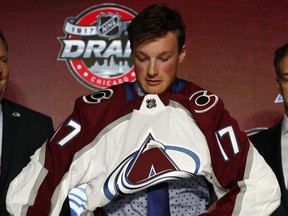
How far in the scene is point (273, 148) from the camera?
2.03 meters

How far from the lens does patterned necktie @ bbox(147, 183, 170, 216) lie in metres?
1.37

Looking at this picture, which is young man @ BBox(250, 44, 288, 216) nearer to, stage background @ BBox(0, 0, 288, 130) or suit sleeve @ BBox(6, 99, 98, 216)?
stage background @ BBox(0, 0, 288, 130)

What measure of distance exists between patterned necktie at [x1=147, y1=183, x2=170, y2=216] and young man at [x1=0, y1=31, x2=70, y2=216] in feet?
1.82

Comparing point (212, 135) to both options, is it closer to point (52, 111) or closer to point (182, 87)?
point (182, 87)

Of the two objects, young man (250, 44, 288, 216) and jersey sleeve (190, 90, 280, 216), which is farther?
young man (250, 44, 288, 216)

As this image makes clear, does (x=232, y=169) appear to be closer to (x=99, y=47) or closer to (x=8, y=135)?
(x=8, y=135)

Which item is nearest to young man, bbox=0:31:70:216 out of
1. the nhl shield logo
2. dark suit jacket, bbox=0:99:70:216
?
dark suit jacket, bbox=0:99:70:216

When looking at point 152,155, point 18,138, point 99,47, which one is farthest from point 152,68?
point 99,47

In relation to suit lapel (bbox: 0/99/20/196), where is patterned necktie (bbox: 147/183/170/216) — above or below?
above

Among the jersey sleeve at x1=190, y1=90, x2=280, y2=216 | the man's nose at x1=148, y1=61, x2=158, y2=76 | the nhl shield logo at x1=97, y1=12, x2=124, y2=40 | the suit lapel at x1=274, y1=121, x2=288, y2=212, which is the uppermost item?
the man's nose at x1=148, y1=61, x2=158, y2=76

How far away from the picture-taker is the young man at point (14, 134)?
6.23 ft

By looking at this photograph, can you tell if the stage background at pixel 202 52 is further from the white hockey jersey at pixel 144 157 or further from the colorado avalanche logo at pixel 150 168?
the colorado avalanche logo at pixel 150 168

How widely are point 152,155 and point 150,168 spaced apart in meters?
0.03

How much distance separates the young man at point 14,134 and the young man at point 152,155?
50 cm
